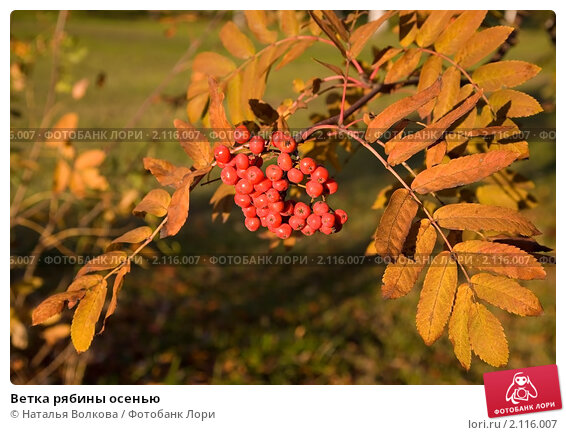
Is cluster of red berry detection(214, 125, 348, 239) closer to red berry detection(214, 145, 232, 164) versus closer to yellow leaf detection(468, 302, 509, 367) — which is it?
red berry detection(214, 145, 232, 164)

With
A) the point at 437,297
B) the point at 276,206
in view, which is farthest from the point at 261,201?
the point at 437,297

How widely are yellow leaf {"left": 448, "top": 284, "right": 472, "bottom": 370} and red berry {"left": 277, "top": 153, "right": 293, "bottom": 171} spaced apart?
1.68ft

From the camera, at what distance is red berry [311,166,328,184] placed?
3.87ft

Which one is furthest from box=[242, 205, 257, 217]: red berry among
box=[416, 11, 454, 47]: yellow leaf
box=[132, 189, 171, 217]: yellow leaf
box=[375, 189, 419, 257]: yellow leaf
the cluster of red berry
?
box=[416, 11, 454, 47]: yellow leaf

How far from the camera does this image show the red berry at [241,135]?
1198mm

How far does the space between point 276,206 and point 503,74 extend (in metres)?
0.79

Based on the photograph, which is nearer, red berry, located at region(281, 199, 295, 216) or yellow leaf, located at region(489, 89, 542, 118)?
red berry, located at region(281, 199, 295, 216)

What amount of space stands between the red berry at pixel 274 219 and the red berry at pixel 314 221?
0.23ft

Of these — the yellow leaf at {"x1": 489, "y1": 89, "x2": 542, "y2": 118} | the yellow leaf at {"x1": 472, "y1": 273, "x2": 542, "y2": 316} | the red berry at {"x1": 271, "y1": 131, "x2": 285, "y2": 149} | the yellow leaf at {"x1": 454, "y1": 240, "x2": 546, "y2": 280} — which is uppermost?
the yellow leaf at {"x1": 489, "y1": 89, "x2": 542, "y2": 118}

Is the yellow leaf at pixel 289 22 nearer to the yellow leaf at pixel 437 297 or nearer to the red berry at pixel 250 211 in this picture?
the red berry at pixel 250 211

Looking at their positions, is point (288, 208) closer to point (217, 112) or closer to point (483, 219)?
point (217, 112)
